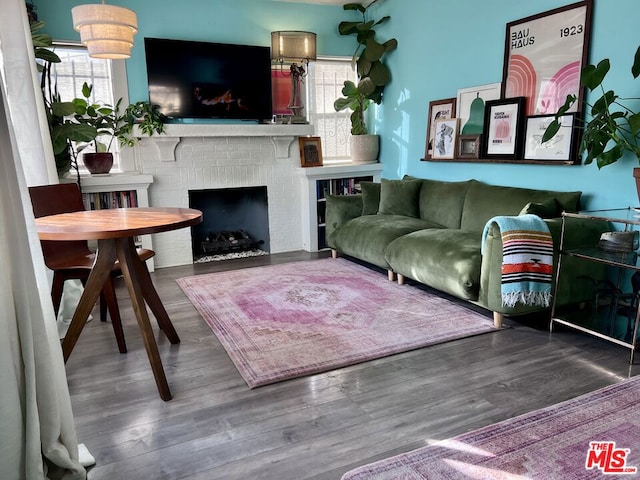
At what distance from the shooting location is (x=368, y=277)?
3.96 m

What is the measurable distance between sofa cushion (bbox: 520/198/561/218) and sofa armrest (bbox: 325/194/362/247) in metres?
1.80

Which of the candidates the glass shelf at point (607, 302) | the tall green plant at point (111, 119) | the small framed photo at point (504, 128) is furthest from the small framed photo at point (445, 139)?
the tall green plant at point (111, 119)

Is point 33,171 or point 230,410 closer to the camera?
point 230,410

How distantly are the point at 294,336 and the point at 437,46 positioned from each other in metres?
3.10

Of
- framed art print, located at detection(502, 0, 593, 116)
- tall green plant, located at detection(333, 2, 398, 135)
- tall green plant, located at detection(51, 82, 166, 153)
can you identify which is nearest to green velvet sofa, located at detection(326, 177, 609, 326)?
framed art print, located at detection(502, 0, 593, 116)

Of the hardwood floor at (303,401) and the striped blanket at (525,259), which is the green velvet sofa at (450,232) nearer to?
the striped blanket at (525,259)

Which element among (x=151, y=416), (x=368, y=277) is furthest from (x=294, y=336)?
(x=368, y=277)

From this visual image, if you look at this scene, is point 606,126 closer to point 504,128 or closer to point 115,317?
point 504,128

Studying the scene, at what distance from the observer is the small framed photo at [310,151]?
199 inches

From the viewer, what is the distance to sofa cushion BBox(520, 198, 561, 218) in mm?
2947

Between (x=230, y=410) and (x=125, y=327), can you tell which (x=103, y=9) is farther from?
(x=230, y=410)

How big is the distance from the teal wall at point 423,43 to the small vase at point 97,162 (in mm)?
661

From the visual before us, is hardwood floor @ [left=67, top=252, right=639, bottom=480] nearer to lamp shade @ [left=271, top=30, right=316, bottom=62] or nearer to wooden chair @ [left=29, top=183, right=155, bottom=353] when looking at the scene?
wooden chair @ [left=29, top=183, right=155, bottom=353]

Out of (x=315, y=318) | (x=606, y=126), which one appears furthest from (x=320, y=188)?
(x=606, y=126)
